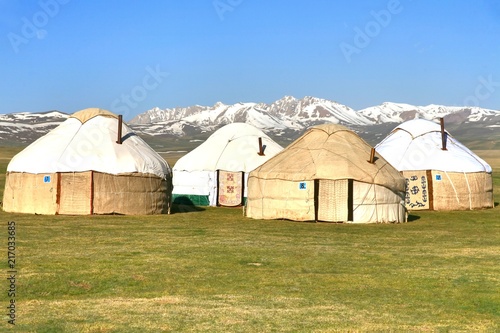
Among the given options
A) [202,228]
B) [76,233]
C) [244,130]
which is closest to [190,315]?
[76,233]

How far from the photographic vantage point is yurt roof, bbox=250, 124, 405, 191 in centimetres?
2295

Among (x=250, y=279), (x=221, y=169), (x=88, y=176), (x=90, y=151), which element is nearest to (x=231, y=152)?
(x=221, y=169)

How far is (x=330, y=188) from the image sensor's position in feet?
75.3

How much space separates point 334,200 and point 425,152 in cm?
852

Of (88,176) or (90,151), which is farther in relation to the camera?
(90,151)

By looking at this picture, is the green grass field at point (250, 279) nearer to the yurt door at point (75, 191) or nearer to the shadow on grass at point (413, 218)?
the yurt door at point (75, 191)

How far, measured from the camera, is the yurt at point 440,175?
95.9 ft

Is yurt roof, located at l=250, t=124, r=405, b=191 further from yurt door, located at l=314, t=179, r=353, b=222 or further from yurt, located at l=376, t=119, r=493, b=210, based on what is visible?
yurt, located at l=376, t=119, r=493, b=210

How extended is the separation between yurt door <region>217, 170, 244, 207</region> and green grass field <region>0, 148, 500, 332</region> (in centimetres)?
1119

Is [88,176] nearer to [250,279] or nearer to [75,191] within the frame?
[75,191]

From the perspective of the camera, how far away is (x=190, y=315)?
378 inches

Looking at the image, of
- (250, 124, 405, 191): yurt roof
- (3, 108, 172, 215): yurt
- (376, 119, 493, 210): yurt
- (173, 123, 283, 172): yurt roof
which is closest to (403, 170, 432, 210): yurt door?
(376, 119, 493, 210): yurt

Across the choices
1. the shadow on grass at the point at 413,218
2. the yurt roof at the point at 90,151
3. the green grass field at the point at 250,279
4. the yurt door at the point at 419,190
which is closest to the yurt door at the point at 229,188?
the yurt roof at the point at 90,151

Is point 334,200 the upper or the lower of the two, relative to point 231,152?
lower
